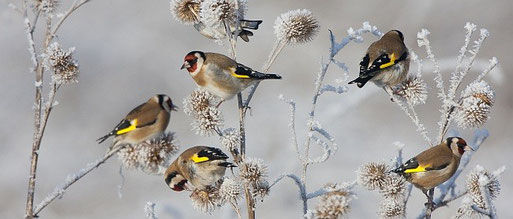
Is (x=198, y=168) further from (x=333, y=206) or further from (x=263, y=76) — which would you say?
(x=333, y=206)

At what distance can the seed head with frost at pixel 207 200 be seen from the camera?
8.36ft

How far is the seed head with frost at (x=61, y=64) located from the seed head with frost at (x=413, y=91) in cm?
112

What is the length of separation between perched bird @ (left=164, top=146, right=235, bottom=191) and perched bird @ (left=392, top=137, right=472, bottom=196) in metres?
0.64

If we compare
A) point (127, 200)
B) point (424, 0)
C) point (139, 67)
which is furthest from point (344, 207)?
point (424, 0)

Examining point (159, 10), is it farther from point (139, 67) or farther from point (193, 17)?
point (193, 17)

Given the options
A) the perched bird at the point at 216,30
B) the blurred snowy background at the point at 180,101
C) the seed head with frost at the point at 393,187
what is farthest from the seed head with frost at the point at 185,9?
the blurred snowy background at the point at 180,101

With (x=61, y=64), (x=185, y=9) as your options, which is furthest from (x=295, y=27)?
(x=61, y=64)

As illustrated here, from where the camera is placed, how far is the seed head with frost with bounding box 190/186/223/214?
8.36 ft

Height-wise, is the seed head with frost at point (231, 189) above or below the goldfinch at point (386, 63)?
below

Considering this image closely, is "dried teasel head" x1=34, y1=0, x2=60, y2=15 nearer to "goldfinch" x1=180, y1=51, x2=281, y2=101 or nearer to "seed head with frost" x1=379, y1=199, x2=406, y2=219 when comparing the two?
"goldfinch" x1=180, y1=51, x2=281, y2=101

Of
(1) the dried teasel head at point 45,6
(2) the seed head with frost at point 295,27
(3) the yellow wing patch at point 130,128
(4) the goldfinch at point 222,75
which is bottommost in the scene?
(3) the yellow wing patch at point 130,128

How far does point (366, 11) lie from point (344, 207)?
10.2m

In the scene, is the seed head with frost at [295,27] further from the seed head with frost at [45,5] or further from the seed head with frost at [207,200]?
the seed head with frost at [45,5]

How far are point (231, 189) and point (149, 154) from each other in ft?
0.85
